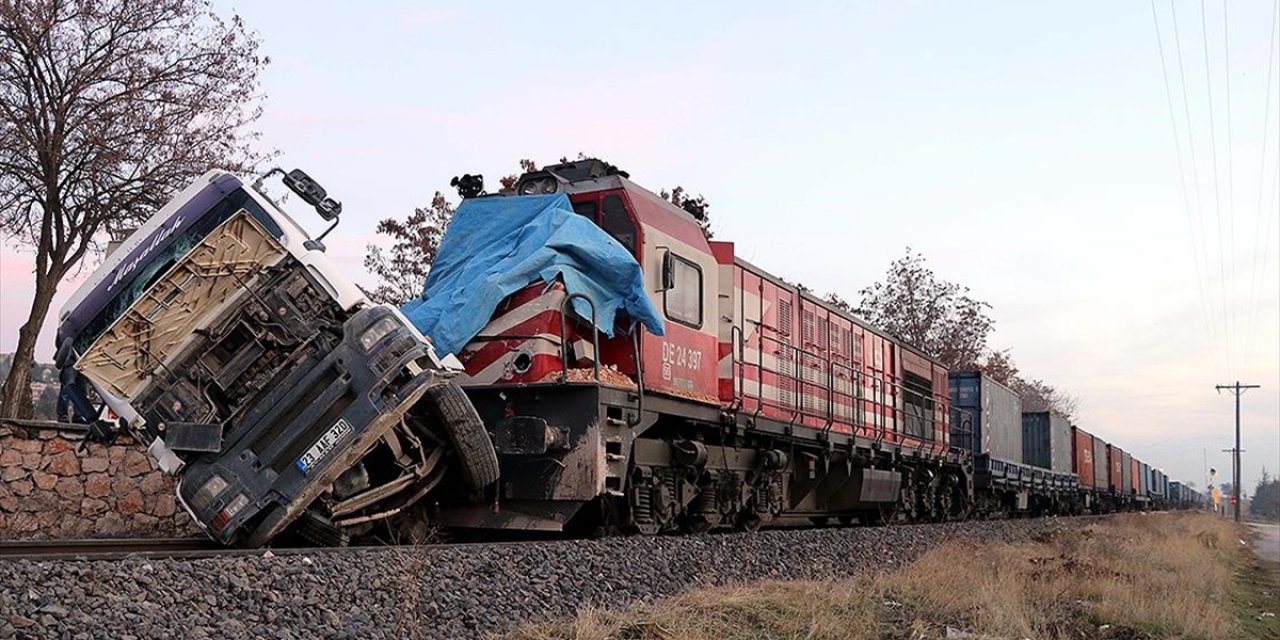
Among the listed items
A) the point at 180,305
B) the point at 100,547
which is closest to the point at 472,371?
the point at 180,305

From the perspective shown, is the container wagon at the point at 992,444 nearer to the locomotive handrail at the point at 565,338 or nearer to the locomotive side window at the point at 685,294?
the locomotive side window at the point at 685,294

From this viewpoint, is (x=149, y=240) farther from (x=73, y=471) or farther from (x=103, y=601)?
(x=73, y=471)

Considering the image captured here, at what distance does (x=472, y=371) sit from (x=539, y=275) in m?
0.98

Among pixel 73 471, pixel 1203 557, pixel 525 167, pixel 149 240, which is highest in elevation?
pixel 525 167

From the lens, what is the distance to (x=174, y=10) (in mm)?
16969

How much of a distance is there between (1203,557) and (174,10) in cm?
1864

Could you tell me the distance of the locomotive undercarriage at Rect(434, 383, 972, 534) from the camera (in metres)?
8.79

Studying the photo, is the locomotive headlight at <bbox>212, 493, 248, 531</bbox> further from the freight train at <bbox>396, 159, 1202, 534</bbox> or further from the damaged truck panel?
the freight train at <bbox>396, 159, 1202, 534</bbox>

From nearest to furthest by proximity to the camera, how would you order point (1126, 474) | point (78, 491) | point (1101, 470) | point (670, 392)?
1. point (670, 392)
2. point (78, 491)
3. point (1101, 470)
4. point (1126, 474)

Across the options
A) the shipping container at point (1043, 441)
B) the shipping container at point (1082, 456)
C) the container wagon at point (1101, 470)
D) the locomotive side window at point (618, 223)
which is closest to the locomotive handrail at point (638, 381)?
the locomotive side window at point (618, 223)

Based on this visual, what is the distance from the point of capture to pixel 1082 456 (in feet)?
125

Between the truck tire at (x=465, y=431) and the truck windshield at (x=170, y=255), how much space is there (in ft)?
5.06

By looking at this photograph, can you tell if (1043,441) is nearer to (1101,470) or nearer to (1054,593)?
(1101,470)

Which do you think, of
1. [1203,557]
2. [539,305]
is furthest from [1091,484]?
[539,305]
